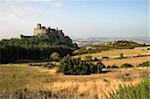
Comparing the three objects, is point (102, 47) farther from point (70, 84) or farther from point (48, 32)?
point (70, 84)

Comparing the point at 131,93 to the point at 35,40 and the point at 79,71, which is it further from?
the point at 35,40

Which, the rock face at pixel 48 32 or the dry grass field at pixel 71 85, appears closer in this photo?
the dry grass field at pixel 71 85

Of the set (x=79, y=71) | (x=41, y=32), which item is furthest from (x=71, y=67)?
(x=41, y=32)

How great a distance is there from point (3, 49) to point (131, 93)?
6963 cm

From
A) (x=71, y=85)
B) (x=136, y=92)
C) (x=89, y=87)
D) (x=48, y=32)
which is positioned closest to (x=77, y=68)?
(x=71, y=85)

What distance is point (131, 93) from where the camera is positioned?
7.18 metres

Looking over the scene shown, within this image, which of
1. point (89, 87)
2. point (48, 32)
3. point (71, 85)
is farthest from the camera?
point (48, 32)

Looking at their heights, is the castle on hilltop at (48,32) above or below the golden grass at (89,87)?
above

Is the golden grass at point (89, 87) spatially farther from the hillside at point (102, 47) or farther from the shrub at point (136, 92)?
the hillside at point (102, 47)

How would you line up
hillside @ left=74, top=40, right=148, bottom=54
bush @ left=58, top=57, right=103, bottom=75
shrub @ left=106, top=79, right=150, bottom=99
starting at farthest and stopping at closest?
hillside @ left=74, top=40, right=148, bottom=54 < bush @ left=58, top=57, right=103, bottom=75 < shrub @ left=106, top=79, right=150, bottom=99

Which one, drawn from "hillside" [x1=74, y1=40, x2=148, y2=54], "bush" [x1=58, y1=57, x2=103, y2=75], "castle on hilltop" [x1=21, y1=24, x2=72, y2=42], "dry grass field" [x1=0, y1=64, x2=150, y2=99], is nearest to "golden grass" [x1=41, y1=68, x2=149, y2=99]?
"dry grass field" [x1=0, y1=64, x2=150, y2=99]

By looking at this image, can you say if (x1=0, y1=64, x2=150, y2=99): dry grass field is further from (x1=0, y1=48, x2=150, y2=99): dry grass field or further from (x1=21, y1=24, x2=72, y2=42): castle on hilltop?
(x1=21, y1=24, x2=72, y2=42): castle on hilltop

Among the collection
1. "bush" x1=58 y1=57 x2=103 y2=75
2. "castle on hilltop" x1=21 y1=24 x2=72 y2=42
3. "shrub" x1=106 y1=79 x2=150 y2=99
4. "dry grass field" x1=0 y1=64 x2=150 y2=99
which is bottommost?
"bush" x1=58 y1=57 x2=103 y2=75

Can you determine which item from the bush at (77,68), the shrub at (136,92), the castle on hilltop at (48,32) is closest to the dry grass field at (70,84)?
the shrub at (136,92)
